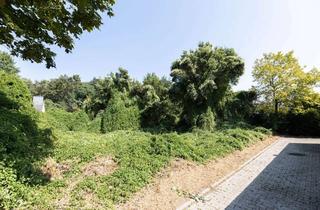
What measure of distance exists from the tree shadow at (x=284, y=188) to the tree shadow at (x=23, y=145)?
5192 millimetres

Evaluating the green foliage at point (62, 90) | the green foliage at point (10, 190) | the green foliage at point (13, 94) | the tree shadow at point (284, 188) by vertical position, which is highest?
the green foliage at point (62, 90)

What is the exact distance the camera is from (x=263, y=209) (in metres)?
5.44

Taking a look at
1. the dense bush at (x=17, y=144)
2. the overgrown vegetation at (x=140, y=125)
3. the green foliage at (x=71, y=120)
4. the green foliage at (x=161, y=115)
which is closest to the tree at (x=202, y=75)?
the overgrown vegetation at (x=140, y=125)

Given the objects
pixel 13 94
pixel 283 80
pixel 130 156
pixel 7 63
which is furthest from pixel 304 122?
pixel 7 63

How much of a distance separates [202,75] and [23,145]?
12.1 metres

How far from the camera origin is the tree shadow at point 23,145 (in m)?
5.45

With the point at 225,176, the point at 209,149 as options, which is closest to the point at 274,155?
the point at 209,149

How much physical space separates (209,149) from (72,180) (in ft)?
19.5

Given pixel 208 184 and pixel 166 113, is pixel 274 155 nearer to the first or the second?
pixel 208 184

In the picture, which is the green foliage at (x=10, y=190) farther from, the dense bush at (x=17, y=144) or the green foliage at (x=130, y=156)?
the green foliage at (x=130, y=156)

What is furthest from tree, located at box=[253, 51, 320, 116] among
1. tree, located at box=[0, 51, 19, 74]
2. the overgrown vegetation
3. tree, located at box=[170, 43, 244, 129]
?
tree, located at box=[0, 51, 19, 74]

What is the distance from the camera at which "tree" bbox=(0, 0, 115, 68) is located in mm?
4375

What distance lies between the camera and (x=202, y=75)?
617 inches

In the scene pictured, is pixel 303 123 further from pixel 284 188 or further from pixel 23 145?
pixel 23 145
